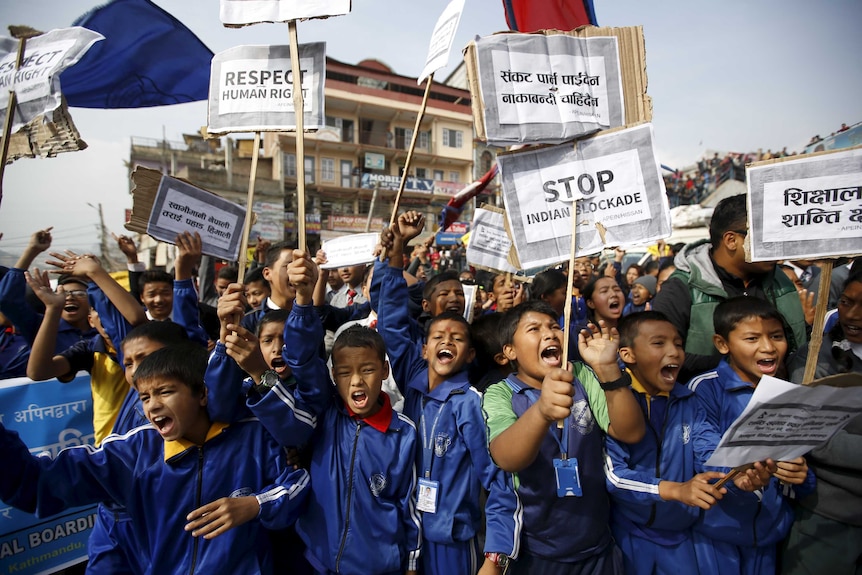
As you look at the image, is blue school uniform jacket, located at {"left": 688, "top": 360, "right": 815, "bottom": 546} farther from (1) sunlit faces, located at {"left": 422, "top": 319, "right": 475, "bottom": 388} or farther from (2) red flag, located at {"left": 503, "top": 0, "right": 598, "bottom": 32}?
(2) red flag, located at {"left": 503, "top": 0, "right": 598, "bottom": 32}

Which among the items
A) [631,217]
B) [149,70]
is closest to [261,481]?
[631,217]

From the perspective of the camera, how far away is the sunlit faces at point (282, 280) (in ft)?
10.6

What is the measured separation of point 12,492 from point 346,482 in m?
1.26

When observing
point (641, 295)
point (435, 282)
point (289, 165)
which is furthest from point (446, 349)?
point (289, 165)

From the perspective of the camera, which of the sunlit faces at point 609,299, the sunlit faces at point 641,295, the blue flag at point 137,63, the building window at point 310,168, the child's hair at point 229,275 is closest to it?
the blue flag at point 137,63

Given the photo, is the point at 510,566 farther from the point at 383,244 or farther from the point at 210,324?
the point at 210,324

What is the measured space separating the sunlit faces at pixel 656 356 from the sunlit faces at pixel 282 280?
2261mm

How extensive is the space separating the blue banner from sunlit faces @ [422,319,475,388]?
7.34 ft

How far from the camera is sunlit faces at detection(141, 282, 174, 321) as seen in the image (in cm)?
316

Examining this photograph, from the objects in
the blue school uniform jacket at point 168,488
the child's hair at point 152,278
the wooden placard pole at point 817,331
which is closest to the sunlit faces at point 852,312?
the wooden placard pole at point 817,331

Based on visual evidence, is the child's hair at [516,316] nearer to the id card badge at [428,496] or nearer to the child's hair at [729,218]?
the id card badge at [428,496]

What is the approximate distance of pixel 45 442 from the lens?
2.69 m

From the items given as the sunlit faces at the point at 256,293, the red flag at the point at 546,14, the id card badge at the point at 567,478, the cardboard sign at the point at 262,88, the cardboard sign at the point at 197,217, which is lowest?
the id card badge at the point at 567,478

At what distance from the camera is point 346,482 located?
2.05 m
